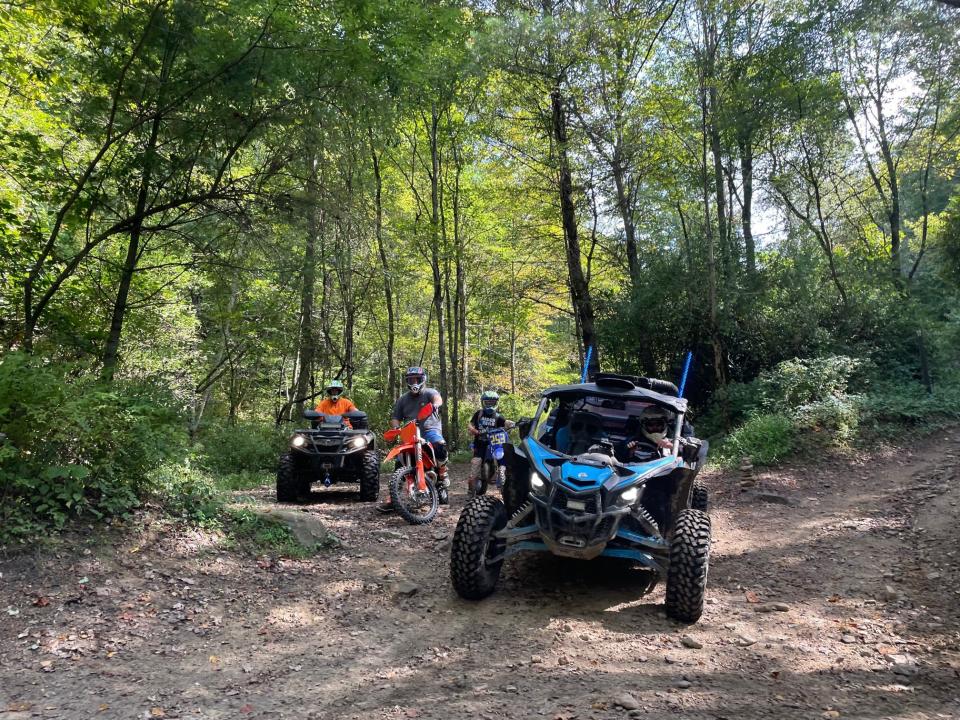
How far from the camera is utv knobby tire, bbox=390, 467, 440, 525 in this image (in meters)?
6.96

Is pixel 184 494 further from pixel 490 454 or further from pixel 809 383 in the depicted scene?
pixel 809 383

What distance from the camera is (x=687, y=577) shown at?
4.12 m

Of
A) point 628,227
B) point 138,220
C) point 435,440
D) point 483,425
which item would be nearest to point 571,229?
point 628,227

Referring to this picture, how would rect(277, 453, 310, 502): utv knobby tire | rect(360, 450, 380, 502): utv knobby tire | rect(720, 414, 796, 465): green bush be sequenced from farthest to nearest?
rect(720, 414, 796, 465): green bush → rect(360, 450, 380, 502): utv knobby tire → rect(277, 453, 310, 502): utv knobby tire

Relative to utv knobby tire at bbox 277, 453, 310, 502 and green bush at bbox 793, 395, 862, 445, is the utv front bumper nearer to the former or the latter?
utv knobby tire at bbox 277, 453, 310, 502

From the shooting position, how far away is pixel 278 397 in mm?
20672

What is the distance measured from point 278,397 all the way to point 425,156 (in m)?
9.80

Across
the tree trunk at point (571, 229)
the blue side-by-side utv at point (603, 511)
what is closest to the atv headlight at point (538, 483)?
the blue side-by-side utv at point (603, 511)

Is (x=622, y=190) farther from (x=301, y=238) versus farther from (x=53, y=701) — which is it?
(x=53, y=701)

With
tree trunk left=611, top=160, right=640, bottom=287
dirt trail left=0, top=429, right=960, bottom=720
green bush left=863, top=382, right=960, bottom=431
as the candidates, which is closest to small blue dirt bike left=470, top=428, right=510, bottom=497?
dirt trail left=0, top=429, right=960, bottom=720

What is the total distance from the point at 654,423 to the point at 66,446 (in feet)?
16.3

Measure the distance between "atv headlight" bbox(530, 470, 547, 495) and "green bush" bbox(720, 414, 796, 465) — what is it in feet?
22.3

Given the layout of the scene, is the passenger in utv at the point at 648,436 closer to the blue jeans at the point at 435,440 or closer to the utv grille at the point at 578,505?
the utv grille at the point at 578,505

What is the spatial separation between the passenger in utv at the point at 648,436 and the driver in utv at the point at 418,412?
293 cm
